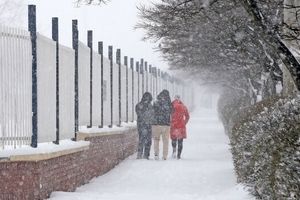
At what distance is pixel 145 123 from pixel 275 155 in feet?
37.6

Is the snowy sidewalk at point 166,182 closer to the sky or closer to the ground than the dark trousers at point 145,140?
closer to the ground

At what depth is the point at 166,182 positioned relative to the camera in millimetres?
11664

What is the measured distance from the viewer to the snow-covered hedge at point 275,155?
457cm

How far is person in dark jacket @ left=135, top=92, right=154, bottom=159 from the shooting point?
1669cm

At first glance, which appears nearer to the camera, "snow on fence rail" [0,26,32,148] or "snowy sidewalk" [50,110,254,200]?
"snow on fence rail" [0,26,32,148]

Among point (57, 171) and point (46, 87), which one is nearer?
point (57, 171)

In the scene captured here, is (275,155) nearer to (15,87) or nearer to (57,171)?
(15,87)

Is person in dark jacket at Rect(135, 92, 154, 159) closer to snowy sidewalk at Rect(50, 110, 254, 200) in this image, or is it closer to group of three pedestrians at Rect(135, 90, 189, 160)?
group of three pedestrians at Rect(135, 90, 189, 160)

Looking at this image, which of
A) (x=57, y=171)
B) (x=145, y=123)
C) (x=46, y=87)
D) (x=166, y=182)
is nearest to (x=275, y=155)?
(x=57, y=171)

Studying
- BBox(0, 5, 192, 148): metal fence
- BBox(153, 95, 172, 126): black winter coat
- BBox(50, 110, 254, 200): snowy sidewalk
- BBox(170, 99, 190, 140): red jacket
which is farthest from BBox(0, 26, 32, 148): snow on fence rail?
BBox(170, 99, 190, 140): red jacket

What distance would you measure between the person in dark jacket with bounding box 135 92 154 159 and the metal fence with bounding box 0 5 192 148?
2.29m

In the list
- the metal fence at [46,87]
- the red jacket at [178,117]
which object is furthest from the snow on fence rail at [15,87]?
the red jacket at [178,117]

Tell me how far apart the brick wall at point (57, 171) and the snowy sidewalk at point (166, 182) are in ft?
0.64

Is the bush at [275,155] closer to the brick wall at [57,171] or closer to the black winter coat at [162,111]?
the brick wall at [57,171]
